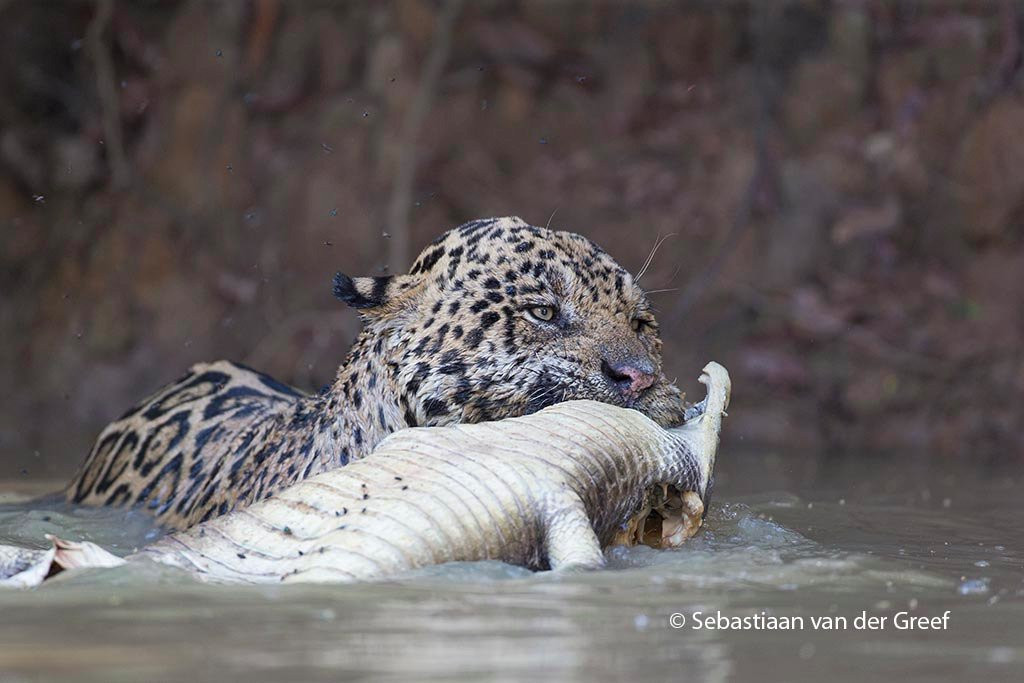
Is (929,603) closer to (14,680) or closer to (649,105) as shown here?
(14,680)

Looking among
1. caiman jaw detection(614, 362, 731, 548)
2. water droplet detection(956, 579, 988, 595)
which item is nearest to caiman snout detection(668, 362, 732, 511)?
caiman jaw detection(614, 362, 731, 548)

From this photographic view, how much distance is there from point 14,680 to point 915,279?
299 inches

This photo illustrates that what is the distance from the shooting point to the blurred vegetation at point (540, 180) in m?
9.09

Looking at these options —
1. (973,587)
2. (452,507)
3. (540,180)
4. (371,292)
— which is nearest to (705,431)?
(973,587)

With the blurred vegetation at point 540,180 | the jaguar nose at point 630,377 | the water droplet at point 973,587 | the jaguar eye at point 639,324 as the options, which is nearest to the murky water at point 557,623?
the water droplet at point 973,587

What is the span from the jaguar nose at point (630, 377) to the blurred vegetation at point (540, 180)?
4738mm

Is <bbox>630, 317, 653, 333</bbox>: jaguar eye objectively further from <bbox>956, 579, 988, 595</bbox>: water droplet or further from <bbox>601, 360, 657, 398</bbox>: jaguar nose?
<bbox>956, 579, 988, 595</bbox>: water droplet

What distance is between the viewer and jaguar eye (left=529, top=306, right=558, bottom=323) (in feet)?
14.0

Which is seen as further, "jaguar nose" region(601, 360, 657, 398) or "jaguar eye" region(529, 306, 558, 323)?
"jaguar eye" region(529, 306, 558, 323)

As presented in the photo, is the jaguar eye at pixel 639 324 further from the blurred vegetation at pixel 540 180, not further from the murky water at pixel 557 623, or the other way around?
the blurred vegetation at pixel 540 180

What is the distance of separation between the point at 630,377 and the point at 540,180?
6147 millimetres

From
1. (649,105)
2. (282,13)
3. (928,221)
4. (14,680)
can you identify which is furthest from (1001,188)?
(14,680)

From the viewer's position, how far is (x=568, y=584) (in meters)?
3.16

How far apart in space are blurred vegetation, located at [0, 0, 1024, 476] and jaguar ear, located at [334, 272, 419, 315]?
15.1ft
